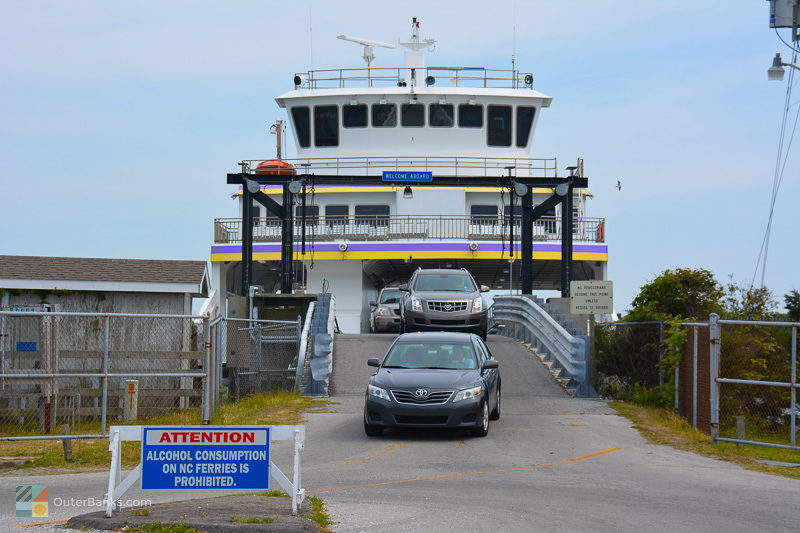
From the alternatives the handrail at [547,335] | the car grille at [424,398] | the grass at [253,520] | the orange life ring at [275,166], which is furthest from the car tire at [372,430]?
the orange life ring at [275,166]

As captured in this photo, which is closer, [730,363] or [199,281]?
[730,363]

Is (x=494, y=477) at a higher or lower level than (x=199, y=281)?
lower

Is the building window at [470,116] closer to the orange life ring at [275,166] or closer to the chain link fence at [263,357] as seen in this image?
the orange life ring at [275,166]

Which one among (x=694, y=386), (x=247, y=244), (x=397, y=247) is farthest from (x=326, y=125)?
(x=694, y=386)

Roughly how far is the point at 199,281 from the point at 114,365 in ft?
15.7

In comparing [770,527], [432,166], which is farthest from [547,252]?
[770,527]

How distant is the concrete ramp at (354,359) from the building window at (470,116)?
13342 millimetres

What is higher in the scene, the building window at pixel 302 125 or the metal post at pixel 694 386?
the building window at pixel 302 125

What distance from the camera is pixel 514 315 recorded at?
28.1 metres

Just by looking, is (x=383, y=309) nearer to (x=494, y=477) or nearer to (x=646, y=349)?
(x=646, y=349)

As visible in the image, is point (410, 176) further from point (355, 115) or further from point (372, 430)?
point (372, 430)

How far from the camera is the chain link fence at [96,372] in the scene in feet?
49.5

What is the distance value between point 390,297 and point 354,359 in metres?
7.78

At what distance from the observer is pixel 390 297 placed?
30969 mm
